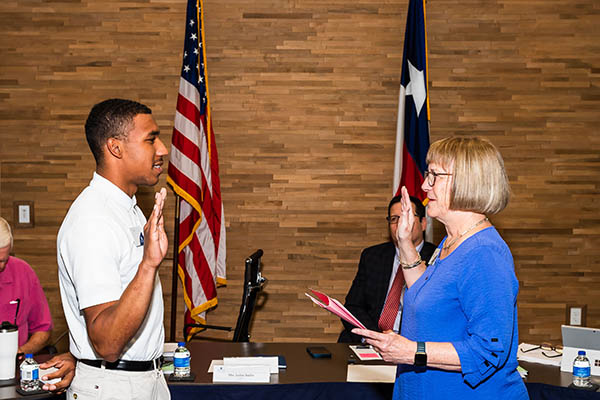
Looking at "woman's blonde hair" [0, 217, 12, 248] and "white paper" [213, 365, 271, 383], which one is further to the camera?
"woman's blonde hair" [0, 217, 12, 248]

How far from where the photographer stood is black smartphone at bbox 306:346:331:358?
2.92 metres

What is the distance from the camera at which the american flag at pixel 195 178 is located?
409 centimetres

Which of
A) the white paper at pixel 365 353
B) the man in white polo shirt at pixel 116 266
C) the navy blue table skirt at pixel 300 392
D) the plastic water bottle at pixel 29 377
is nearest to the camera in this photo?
the man in white polo shirt at pixel 116 266

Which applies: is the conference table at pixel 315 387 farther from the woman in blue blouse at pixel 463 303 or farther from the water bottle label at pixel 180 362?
the woman in blue blouse at pixel 463 303

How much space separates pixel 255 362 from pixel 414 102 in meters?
2.33

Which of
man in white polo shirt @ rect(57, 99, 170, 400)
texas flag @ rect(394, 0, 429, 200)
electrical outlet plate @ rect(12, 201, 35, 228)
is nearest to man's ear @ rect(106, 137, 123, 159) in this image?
man in white polo shirt @ rect(57, 99, 170, 400)

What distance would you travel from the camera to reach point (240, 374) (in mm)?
2580

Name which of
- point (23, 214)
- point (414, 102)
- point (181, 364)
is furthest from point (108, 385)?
point (23, 214)

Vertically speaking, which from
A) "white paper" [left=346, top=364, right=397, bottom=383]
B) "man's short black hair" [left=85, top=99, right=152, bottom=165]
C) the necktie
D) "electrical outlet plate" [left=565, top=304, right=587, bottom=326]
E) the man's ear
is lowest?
"electrical outlet plate" [left=565, top=304, right=587, bottom=326]

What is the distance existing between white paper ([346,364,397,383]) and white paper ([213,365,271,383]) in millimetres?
373

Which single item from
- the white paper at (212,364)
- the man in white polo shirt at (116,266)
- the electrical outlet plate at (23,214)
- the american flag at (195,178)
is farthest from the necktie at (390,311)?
the electrical outlet plate at (23,214)

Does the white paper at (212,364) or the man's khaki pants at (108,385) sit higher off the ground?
the man's khaki pants at (108,385)

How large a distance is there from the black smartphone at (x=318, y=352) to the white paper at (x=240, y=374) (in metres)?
0.39

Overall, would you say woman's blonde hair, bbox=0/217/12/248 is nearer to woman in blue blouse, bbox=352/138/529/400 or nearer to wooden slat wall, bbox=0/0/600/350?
wooden slat wall, bbox=0/0/600/350
